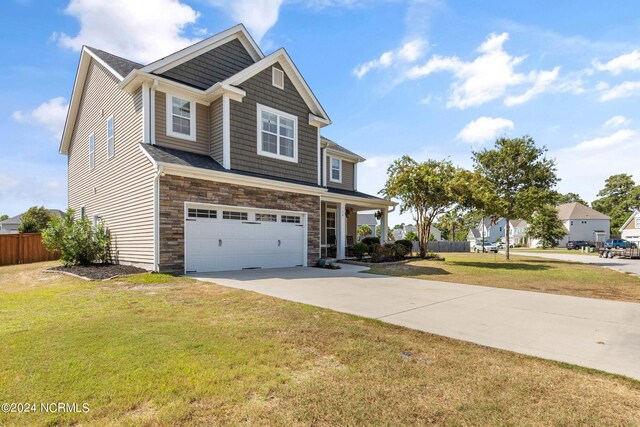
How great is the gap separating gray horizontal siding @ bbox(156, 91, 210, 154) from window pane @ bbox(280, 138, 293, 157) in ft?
10.0

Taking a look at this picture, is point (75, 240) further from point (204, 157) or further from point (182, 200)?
point (204, 157)

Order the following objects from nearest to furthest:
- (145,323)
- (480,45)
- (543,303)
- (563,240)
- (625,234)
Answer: (145,323) < (543,303) < (480,45) < (625,234) < (563,240)

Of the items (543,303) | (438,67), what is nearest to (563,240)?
(438,67)

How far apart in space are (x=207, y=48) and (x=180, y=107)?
9.93 feet

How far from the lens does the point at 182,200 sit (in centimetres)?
1102

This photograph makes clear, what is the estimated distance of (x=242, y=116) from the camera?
1320 centimetres

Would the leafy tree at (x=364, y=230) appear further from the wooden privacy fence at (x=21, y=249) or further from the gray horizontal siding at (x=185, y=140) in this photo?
the gray horizontal siding at (x=185, y=140)

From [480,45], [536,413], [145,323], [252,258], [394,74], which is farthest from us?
[394,74]

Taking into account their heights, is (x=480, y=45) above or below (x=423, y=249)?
above

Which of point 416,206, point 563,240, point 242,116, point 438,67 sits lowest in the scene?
point 563,240

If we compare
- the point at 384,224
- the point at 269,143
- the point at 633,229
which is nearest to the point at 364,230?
the point at 384,224

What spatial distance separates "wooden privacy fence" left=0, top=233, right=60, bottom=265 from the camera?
1722 centimetres

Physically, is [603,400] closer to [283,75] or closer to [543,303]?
[543,303]

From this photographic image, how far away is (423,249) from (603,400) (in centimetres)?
1771
